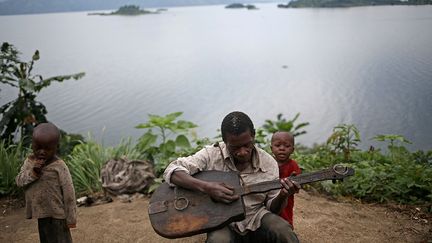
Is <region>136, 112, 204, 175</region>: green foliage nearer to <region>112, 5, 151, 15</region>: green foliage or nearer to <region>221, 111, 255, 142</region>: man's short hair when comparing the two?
<region>221, 111, 255, 142</region>: man's short hair

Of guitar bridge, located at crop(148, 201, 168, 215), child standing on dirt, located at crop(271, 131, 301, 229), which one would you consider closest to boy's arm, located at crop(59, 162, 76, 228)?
guitar bridge, located at crop(148, 201, 168, 215)

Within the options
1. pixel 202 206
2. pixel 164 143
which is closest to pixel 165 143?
pixel 164 143

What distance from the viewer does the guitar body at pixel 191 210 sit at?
2289 mm

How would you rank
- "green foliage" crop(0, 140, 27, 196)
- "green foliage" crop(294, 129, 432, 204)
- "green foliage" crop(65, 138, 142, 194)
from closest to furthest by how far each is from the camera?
1. "green foliage" crop(294, 129, 432, 204)
2. "green foliage" crop(0, 140, 27, 196)
3. "green foliage" crop(65, 138, 142, 194)

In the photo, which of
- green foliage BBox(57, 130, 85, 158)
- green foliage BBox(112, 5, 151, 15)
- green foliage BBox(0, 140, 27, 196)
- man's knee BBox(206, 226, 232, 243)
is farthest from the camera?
green foliage BBox(112, 5, 151, 15)

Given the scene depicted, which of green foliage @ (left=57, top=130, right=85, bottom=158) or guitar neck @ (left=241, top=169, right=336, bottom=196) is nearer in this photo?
guitar neck @ (left=241, top=169, right=336, bottom=196)

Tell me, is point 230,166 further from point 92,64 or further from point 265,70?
point 92,64

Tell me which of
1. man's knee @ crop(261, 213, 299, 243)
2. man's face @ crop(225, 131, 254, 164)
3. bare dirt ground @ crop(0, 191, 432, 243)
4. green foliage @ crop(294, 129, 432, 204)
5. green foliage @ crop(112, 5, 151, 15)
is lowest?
bare dirt ground @ crop(0, 191, 432, 243)

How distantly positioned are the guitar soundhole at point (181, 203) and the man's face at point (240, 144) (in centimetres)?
42

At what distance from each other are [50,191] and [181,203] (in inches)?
32.9

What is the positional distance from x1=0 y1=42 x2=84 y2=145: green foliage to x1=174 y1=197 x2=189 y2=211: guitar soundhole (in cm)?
483

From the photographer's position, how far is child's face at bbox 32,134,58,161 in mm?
2352

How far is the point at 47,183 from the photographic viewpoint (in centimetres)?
244

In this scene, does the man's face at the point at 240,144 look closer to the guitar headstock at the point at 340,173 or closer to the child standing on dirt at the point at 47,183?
the guitar headstock at the point at 340,173
